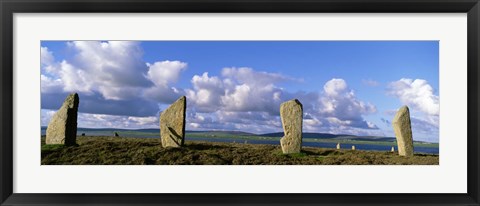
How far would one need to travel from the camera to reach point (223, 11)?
5875mm

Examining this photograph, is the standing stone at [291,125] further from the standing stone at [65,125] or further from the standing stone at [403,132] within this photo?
the standing stone at [65,125]

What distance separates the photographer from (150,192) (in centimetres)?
583

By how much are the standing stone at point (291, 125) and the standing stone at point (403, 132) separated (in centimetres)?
169

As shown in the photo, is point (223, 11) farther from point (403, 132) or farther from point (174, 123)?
point (403, 132)

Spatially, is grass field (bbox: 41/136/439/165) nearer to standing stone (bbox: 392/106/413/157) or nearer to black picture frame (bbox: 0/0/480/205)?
standing stone (bbox: 392/106/413/157)

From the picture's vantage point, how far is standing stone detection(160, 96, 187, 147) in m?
9.21

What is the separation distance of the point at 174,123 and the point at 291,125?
2.37 m

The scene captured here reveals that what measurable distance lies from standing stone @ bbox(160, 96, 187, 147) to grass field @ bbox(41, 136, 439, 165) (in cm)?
27

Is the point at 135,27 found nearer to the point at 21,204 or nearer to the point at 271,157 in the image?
the point at 21,204

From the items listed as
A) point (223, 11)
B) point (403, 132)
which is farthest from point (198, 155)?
point (403, 132)

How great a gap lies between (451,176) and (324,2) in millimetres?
2707

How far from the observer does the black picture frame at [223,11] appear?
580cm

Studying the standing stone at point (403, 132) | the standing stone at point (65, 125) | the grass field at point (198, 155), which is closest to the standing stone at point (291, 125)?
the grass field at point (198, 155)

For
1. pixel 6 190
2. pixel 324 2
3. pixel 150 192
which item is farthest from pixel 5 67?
pixel 324 2
